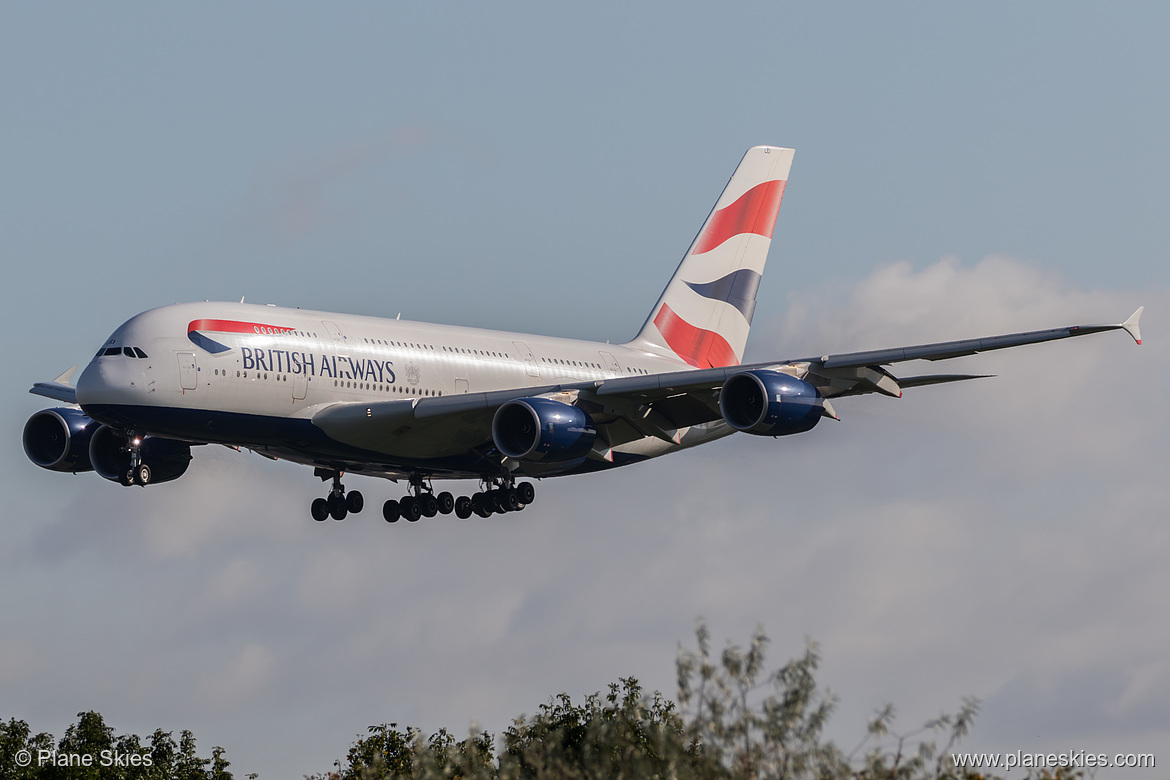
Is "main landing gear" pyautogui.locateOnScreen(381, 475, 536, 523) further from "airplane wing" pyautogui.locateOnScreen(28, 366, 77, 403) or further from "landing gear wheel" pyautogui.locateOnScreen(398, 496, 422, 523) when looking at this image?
"airplane wing" pyautogui.locateOnScreen(28, 366, 77, 403)

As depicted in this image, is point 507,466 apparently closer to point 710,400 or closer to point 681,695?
point 710,400

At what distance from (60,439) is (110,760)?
70.1ft

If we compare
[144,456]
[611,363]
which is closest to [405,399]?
[144,456]

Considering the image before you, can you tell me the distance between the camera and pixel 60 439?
48.2 m

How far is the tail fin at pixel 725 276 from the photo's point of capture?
190 ft

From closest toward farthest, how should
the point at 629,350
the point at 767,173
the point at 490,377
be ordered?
the point at 490,377 < the point at 629,350 < the point at 767,173

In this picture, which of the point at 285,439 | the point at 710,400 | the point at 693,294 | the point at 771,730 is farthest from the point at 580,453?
the point at 771,730

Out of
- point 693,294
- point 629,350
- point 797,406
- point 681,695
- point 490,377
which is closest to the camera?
point 681,695

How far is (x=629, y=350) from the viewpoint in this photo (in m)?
54.9

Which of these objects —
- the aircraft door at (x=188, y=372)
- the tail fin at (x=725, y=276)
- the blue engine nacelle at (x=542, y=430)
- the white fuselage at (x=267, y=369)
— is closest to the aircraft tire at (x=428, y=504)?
the white fuselage at (x=267, y=369)

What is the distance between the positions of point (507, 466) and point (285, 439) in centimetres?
780

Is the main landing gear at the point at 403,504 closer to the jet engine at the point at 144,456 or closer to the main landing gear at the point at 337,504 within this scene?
the main landing gear at the point at 337,504

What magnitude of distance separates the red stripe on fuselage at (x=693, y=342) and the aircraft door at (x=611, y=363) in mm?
4814

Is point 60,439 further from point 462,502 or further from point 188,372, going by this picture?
point 462,502
